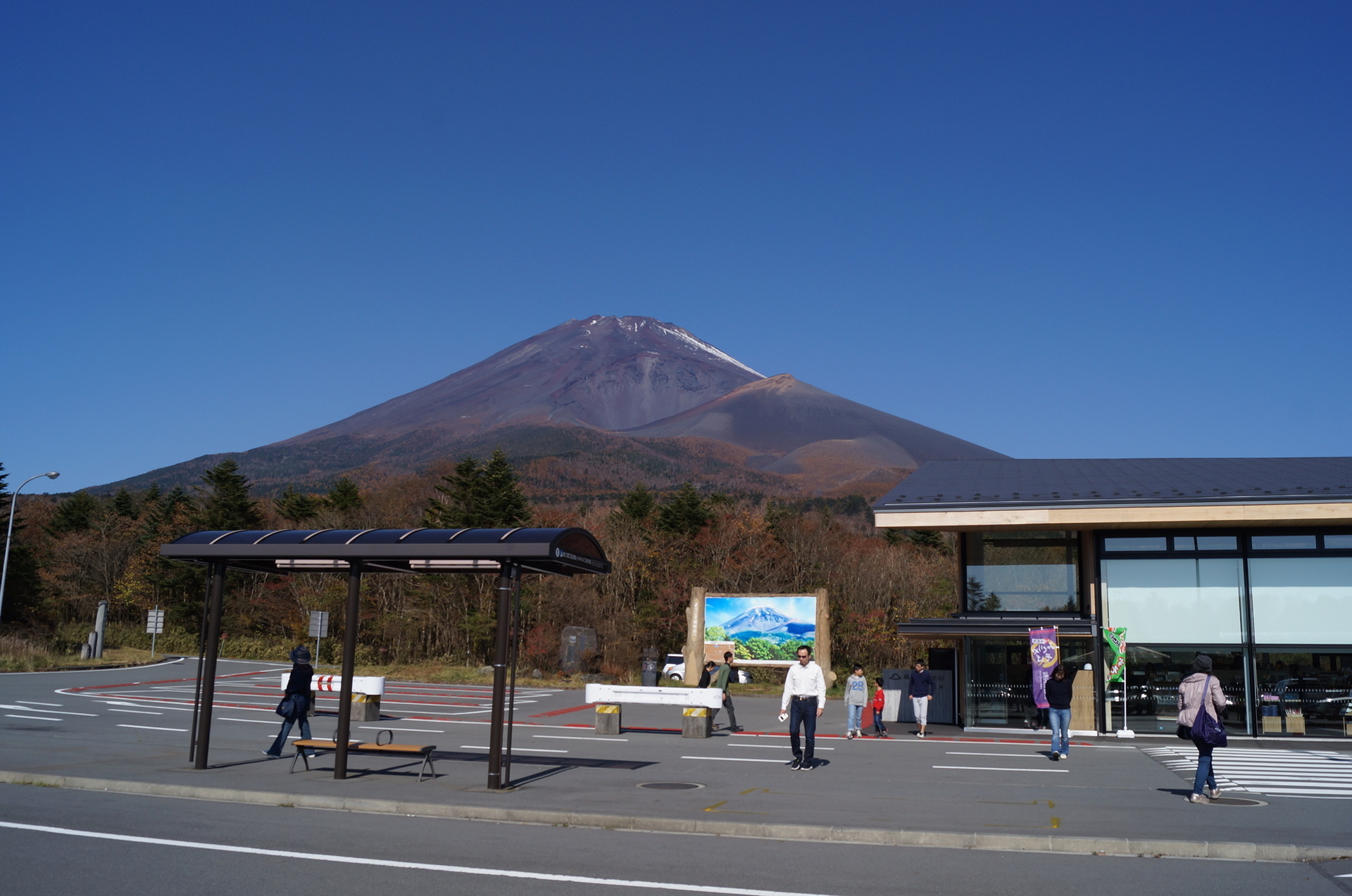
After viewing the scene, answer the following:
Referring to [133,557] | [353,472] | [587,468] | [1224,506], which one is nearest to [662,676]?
[1224,506]

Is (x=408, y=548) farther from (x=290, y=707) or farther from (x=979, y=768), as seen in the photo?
(x=979, y=768)

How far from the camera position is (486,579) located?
49000 mm

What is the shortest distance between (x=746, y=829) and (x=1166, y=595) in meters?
14.7

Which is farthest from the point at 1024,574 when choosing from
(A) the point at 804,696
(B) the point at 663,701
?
(A) the point at 804,696

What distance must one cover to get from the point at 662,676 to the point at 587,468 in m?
A: 104

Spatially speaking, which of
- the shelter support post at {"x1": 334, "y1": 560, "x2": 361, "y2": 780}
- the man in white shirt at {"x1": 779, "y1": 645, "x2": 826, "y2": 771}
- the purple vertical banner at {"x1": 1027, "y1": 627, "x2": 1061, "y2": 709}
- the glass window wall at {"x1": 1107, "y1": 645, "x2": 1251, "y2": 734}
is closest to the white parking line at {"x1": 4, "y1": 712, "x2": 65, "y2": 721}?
the shelter support post at {"x1": 334, "y1": 560, "x2": 361, "y2": 780}

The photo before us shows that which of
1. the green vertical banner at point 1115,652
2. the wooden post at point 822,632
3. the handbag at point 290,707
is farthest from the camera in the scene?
the wooden post at point 822,632

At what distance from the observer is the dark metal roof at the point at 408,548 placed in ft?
37.4

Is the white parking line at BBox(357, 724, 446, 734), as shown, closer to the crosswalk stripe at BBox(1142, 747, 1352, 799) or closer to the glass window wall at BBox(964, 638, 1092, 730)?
the glass window wall at BBox(964, 638, 1092, 730)

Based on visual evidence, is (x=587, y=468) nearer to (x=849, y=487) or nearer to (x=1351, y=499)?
(x=849, y=487)

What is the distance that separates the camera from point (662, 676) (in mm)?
39156

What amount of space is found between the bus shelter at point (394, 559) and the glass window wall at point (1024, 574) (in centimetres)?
1189

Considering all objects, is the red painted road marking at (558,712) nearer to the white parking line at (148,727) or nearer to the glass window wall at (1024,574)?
the white parking line at (148,727)

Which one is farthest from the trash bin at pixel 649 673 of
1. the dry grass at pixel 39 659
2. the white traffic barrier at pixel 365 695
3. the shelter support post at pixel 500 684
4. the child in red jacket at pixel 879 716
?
the dry grass at pixel 39 659
